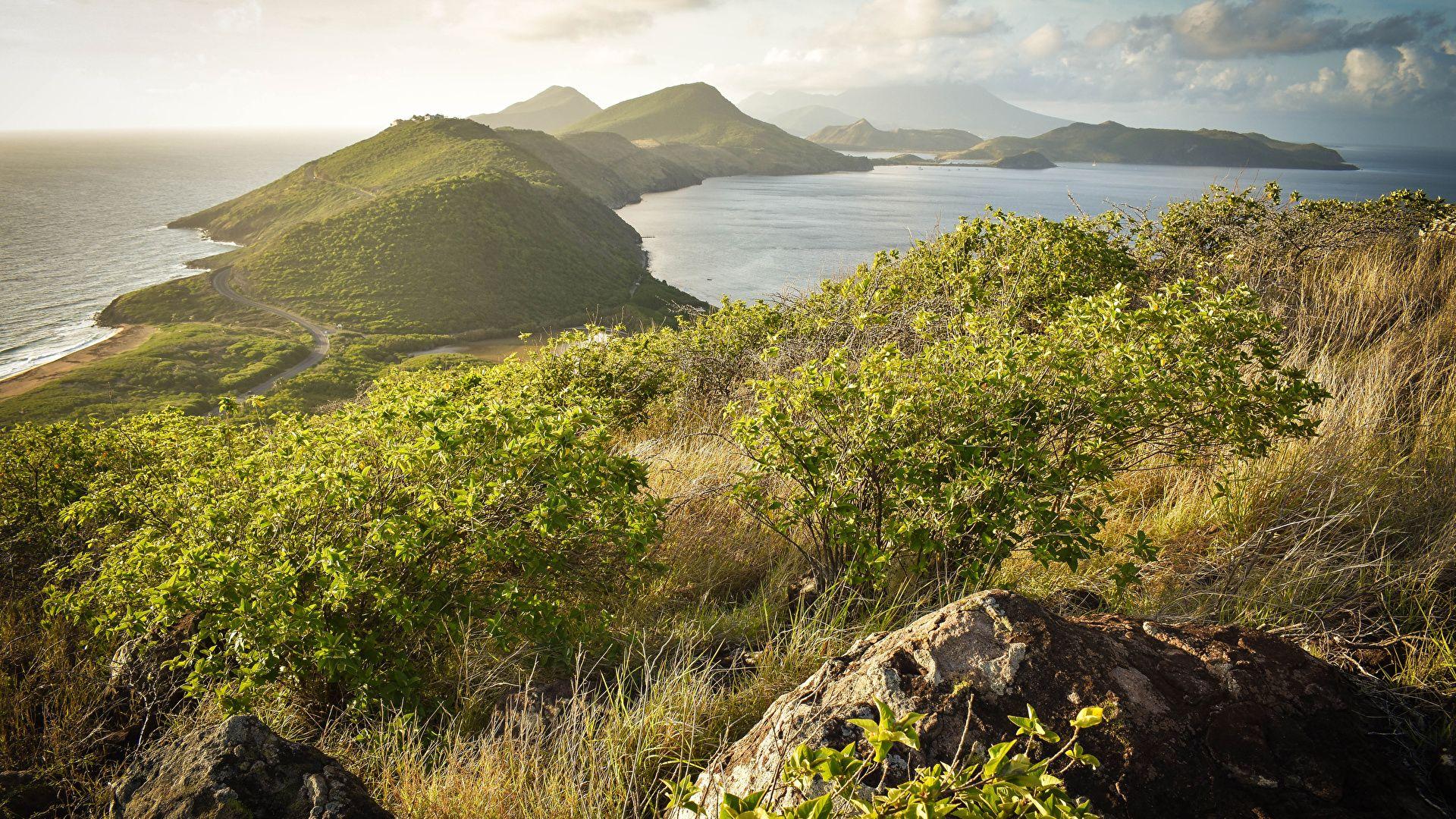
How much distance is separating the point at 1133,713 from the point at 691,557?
10.9 feet

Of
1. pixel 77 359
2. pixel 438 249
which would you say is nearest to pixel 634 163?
pixel 438 249

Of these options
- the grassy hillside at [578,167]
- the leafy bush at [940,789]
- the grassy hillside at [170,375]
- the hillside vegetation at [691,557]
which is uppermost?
the grassy hillside at [578,167]

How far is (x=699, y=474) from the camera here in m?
6.27

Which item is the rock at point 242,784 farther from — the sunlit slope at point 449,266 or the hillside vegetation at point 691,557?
the sunlit slope at point 449,266

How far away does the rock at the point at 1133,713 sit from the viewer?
2.02 m

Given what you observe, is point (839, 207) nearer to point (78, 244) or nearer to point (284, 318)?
point (284, 318)

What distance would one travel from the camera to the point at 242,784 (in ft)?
7.36

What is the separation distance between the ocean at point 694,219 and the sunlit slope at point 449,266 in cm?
904

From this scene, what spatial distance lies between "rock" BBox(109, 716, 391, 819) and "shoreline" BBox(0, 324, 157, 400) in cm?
5680

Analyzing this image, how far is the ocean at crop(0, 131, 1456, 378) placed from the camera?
208 feet

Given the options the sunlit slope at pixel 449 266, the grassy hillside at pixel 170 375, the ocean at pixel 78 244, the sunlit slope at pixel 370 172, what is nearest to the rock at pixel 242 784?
the grassy hillside at pixel 170 375

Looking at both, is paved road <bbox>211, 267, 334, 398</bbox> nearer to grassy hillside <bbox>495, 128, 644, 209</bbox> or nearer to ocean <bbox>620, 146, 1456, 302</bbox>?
ocean <bbox>620, 146, 1456, 302</bbox>

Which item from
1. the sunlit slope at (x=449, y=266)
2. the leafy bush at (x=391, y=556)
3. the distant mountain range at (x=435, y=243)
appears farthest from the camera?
the distant mountain range at (x=435, y=243)

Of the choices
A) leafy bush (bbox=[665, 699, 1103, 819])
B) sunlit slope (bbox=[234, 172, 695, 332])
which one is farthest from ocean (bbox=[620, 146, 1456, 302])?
leafy bush (bbox=[665, 699, 1103, 819])
